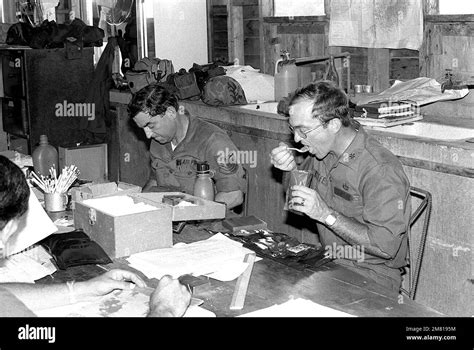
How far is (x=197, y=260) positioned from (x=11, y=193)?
90 cm

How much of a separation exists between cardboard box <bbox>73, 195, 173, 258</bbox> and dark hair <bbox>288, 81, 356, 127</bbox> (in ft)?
2.65

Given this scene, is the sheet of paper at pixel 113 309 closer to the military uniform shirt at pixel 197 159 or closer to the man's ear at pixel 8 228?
the man's ear at pixel 8 228

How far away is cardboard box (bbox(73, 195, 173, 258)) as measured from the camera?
2.87 metres

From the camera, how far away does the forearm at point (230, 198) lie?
3.96 m

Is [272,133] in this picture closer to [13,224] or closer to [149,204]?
[149,204]

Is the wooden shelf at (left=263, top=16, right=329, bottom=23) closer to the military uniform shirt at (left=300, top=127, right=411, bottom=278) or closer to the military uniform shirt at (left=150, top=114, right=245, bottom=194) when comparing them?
the military uniform shirt at (left=150, top=114, right=245, bottom=194)

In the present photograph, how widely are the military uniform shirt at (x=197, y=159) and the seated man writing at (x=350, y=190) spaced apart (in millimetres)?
598

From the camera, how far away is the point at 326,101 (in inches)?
129

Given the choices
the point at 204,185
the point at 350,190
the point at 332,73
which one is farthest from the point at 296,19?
the point at 350,190

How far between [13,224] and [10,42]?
5.77 metres

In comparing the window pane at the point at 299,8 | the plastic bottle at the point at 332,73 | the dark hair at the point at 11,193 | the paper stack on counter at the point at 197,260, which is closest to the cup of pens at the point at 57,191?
the paper stack on counter at the point at 197,260

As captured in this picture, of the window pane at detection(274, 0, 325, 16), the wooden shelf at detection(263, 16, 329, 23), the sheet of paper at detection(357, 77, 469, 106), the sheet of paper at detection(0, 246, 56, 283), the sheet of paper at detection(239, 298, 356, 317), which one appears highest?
the window pane at detection(274, 0, 325, 16)

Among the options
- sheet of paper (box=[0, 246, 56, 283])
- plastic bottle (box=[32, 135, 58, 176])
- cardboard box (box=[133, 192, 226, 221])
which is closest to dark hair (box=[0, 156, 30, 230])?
sheet of paper (box=[0, 246, 56, 283])
